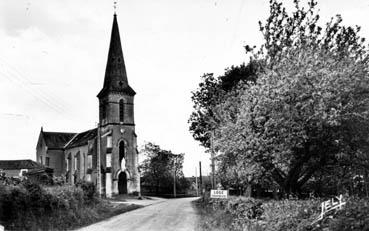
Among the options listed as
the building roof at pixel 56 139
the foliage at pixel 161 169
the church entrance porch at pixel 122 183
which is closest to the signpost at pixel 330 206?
the church entrance porch at pixel 122 183

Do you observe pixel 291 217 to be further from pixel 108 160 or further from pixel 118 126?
pixel 118 126

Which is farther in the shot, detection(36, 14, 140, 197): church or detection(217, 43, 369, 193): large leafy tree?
detection(36, 14, 140, 197): church

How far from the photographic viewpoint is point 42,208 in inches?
878

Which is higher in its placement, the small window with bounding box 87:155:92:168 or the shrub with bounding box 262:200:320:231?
the small window with bounding box 87:155:92:168

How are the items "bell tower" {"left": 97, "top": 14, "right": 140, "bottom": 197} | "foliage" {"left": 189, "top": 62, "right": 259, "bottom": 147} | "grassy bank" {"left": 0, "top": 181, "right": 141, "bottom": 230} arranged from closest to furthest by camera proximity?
"grassy bank" {"left": 0, "top": 181, "right": 141, "bottom": 230} → "foliage" {"left": 189, "top": 62, "right": 259, "bottom": 147} → "bell tower" {"left": 97, "top": 14, "right": 140, "bottom": 197}

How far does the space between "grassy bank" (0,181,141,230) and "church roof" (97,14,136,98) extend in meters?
34.8

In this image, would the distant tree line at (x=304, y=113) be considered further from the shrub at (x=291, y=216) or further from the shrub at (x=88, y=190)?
the shrub at (x=88, y=190)

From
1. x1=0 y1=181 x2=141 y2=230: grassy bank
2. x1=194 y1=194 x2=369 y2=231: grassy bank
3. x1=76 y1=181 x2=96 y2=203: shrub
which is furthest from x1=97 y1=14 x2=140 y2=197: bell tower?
x1=194 y1=194 x2=369 y2=231: grassy bank

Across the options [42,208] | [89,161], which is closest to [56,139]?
[89,161]

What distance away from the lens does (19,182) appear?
22797 mm

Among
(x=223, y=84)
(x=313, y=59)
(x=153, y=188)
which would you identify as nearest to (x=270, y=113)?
(x=313, y=59)

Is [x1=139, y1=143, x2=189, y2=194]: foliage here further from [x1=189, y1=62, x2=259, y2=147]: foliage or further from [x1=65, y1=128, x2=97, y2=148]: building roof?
[x1=189, y1=62, x2=259, y2=147]: foliage

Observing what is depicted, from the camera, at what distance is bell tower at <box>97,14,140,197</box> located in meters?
60.8

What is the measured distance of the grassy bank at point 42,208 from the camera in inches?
803
